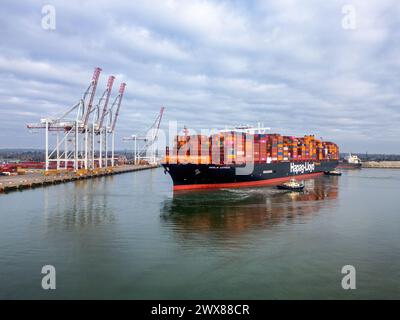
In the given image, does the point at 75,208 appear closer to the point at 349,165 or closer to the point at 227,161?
the point at 227,161

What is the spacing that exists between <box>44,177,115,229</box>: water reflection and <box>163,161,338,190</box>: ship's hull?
9844 millimetres

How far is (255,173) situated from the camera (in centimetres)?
5509

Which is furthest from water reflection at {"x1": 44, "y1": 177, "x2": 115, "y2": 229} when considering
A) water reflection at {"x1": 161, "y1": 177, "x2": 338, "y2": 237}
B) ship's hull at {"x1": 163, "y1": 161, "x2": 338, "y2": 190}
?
ship's hull at {"x1": 163, "y1": 161, "x2": 338, "y2": 190}

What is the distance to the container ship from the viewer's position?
1871 inches

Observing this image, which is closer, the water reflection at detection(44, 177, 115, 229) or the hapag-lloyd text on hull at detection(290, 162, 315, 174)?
the water reflection at detection(44, 177, 115, 229)

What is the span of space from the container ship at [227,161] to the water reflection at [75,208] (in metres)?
10.6

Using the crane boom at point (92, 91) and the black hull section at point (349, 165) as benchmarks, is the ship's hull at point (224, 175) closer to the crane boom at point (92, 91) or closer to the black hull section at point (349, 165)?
the crane boom at point (92, 91)

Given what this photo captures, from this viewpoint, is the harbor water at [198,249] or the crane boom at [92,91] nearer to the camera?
the harbor water at [198,249]

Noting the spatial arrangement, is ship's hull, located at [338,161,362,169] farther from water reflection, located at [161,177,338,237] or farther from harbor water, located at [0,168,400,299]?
harbor water, located at [0,168,400,299]

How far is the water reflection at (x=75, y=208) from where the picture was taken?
94.8 ft

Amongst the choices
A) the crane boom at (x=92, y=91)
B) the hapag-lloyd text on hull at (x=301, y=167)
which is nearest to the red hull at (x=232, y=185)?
the hapag-lloyd text on hull at (x=301, y=167)

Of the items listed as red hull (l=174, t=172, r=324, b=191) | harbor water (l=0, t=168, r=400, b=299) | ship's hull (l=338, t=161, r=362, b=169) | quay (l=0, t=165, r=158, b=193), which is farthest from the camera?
ship's hull (l=338, t=161, r=362, b=169)

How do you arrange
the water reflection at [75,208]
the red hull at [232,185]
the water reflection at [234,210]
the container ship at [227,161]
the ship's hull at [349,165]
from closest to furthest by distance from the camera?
the water reflection at [234,210] → the water reflection at [75,208] → the container ship at [227,161] → the red hull at [232,185] → the ship's hull at [349,165]

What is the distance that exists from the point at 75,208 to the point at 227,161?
22.7 metres
